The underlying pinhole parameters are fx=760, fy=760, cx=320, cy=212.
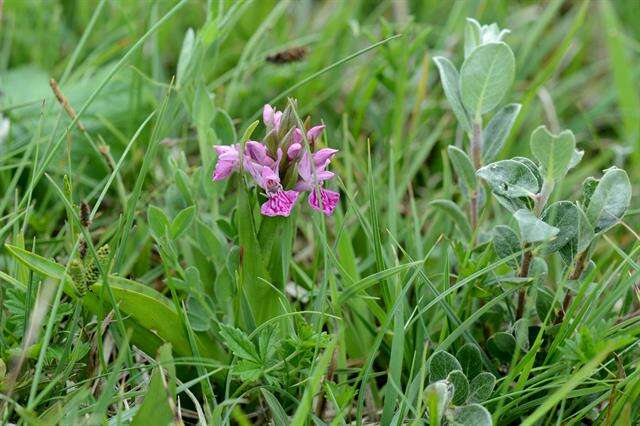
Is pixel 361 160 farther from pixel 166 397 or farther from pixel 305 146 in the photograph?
pixel 166 397

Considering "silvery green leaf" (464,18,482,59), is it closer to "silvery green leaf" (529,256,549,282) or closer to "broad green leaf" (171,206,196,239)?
"silvery green leaf" (529,256,549,282)

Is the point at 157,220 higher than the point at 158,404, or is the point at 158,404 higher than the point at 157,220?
the point at 157,220

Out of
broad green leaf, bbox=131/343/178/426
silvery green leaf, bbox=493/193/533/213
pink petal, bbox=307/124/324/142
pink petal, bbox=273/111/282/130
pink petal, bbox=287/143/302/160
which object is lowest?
broad green leaf, bbox=131/343/178/426

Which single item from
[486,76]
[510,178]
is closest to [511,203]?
[510,178]

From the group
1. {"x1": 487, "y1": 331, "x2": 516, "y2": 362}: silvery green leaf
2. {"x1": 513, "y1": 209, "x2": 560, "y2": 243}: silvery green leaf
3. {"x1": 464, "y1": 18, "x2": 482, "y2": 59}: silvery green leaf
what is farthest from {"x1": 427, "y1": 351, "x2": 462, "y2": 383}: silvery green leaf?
{"x1": 464, "y1": 18, "x2": 482, "y2": 59}: silvery green leaf

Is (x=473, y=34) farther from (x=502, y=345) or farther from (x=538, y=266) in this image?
(x=502, y=345)

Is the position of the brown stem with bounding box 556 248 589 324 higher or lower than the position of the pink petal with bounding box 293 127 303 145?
lower
